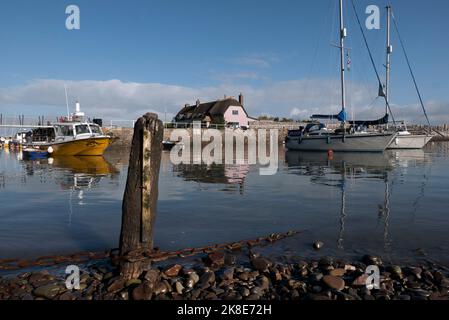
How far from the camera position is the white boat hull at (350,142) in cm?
4103

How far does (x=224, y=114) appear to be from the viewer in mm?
68688

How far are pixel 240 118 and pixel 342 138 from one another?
31.9 m

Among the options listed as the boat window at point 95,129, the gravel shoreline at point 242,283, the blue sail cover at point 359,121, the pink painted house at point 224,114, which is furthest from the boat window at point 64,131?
the gravel shoreline at point 242,283

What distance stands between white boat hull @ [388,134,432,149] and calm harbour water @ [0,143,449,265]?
32.3 metres

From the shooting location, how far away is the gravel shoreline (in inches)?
207

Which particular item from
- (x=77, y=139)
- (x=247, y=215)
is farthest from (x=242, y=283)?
(x=77, y=139)

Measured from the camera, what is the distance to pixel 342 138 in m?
42.7

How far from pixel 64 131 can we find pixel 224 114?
3630cm

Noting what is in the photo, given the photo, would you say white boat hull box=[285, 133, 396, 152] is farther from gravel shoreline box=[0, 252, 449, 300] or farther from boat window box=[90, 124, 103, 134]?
gravel shoreline box=[0, 252, 449, 300]

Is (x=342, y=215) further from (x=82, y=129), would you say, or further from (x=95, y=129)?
(x=95, y=129)

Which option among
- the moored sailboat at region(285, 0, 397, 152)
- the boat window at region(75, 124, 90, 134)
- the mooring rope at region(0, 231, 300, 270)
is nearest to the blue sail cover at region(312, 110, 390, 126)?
the moored sailboat at region(285, 0, 397, 152)
